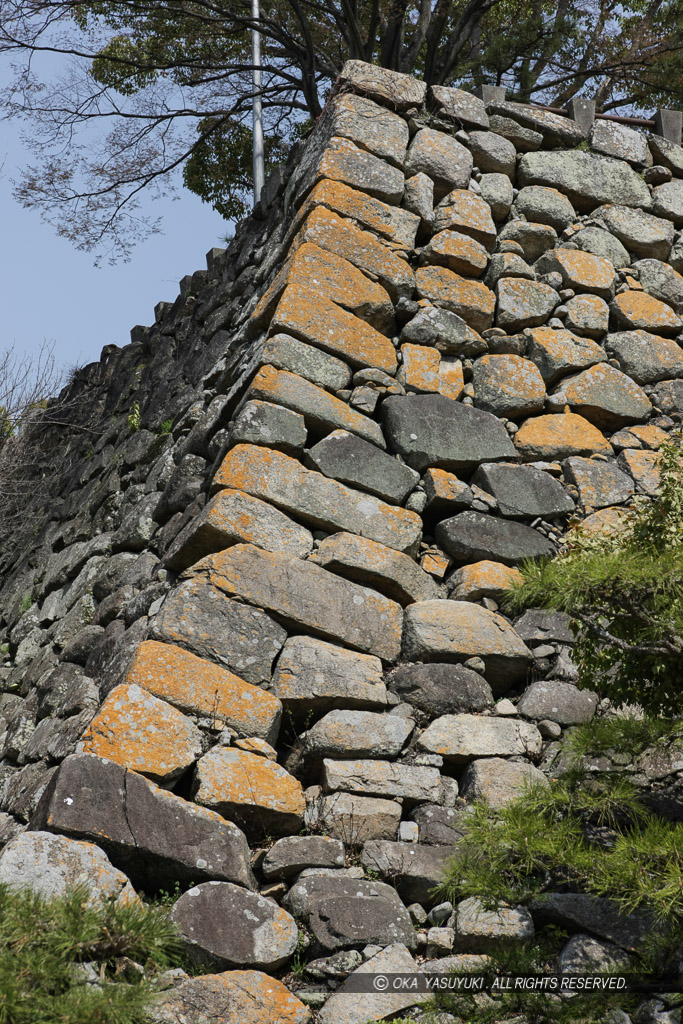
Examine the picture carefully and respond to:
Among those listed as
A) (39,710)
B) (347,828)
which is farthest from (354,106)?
(347,828)

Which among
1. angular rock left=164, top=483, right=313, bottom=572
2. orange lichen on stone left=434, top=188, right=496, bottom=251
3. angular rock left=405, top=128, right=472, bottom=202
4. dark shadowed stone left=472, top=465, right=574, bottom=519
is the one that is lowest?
angular rock left=164, top=483, right=313, bottom=572

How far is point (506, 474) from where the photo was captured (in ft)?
14.6

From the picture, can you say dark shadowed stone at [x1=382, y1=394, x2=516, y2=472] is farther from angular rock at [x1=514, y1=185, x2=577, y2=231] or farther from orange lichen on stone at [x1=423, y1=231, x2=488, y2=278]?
angular rock at [x1=514, y1=185, x2=577, y2=231]

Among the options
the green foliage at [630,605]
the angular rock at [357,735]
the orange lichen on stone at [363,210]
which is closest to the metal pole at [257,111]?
the orange lichen on stone at [363,210]

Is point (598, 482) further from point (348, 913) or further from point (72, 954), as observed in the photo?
point (72, 954)

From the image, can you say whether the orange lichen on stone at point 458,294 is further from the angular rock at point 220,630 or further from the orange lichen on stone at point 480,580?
the angular rock at point 220,630

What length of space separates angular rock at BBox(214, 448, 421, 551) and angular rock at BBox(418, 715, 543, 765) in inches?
33.9

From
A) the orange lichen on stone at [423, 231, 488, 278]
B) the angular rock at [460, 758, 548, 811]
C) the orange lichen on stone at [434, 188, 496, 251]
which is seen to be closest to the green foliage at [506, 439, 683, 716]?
the angular rock at [460, 758, 548, 811]

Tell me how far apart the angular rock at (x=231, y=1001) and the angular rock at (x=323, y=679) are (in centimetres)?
103

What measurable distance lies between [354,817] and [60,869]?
990 millimetres

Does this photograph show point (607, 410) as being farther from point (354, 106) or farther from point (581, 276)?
point (354, 106)

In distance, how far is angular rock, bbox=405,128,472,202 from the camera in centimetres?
534

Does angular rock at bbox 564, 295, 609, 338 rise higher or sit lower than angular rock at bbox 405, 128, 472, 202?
lower

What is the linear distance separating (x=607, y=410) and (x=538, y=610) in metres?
1.38
